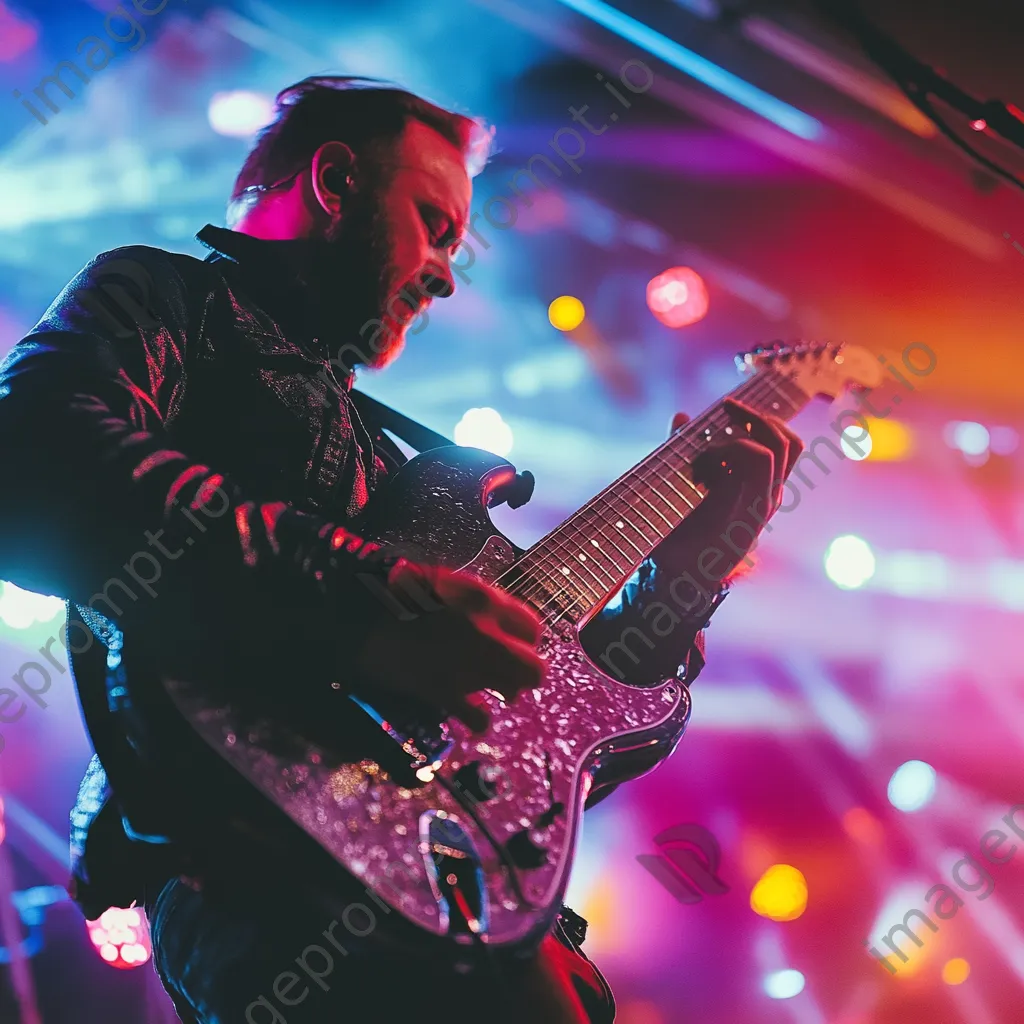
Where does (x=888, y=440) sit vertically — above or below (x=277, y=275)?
above

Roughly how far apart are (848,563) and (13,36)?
6179 mm

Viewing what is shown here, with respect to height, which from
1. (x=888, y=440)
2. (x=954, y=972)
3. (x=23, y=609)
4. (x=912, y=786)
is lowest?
(x=23, y=609)

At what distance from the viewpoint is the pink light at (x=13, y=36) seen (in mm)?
3713

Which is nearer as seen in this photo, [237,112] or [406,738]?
[406,738]

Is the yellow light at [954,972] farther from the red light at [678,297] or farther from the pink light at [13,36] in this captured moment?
the pink light at [13,36]

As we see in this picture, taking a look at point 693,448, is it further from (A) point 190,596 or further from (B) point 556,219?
(B) point 556,219

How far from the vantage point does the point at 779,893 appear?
515 centimetres

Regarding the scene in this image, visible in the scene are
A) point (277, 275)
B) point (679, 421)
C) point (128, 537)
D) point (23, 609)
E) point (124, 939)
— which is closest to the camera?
point (128, 537)

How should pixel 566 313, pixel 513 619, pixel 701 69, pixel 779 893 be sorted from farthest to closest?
pixel 566 313
pixel 779 893
pixel 701 69
pixel 513 619

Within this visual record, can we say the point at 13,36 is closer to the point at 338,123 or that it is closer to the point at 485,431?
the point at 338,123

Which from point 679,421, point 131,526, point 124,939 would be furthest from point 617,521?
point 124,939

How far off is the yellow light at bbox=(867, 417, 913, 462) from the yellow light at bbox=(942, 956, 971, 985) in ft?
12.9

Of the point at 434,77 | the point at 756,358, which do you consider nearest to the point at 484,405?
the point at 434,77

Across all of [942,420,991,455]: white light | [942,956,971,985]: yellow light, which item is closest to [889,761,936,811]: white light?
[942,956,971,985]: yellow light
